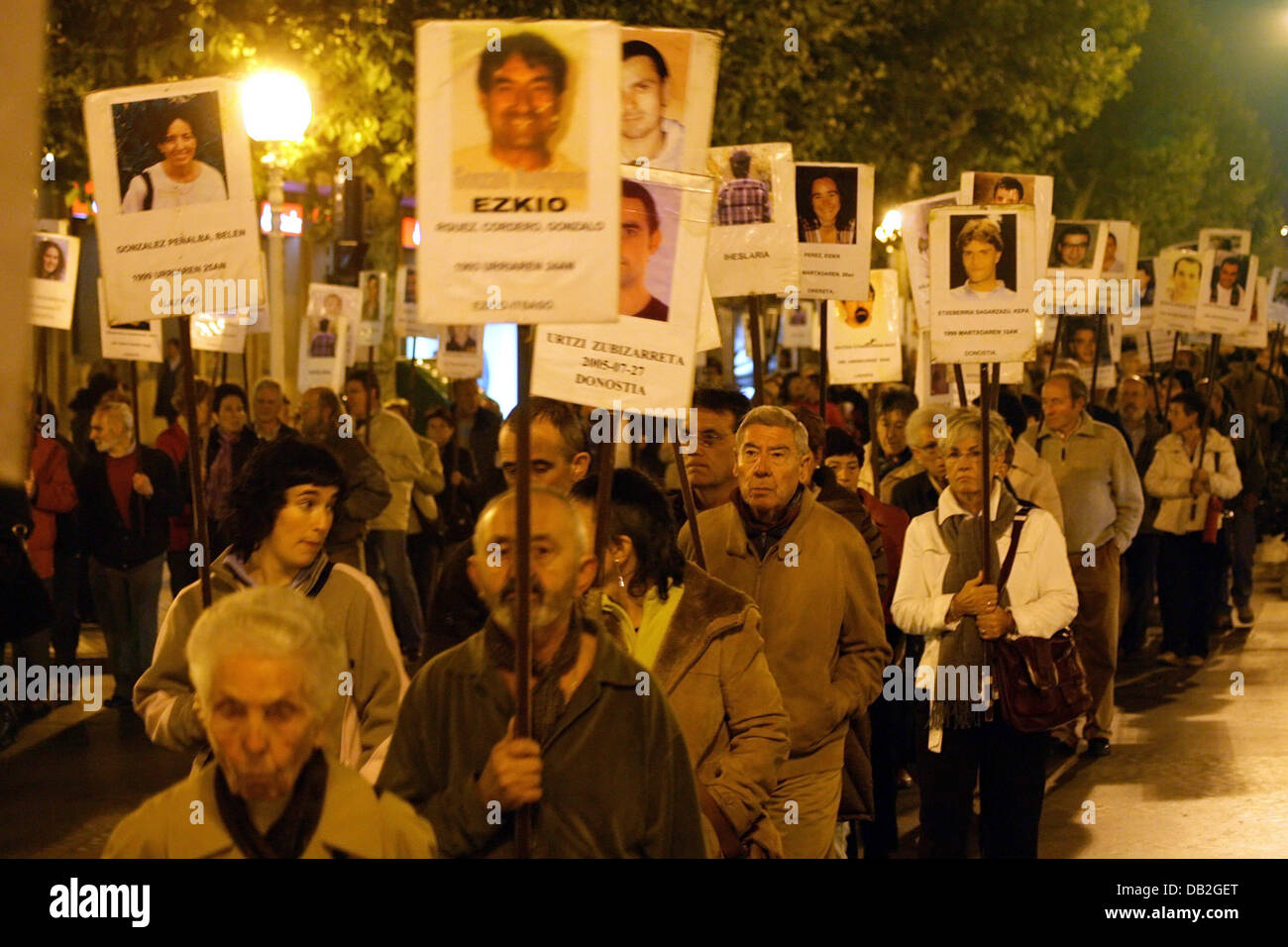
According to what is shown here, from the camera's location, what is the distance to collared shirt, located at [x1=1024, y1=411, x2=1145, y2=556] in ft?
38.3

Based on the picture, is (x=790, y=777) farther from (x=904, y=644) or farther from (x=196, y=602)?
(x=904, y=644)

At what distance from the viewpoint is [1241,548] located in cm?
1741

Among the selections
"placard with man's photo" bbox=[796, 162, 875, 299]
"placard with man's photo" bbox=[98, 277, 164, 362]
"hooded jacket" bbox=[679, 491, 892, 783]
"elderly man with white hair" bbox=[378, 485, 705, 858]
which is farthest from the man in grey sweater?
"elderly man with white hair" bbox=[378, 485, 705, 858]

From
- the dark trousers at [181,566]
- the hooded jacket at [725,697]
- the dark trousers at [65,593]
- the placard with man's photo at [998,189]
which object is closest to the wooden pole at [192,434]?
the hooded jacket at [725,697]

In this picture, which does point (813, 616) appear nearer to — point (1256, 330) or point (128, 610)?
point (128, 610)

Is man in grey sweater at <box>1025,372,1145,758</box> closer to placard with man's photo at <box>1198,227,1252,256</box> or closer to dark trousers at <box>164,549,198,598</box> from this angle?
dark trousers at <box>164,549,198,598</box>

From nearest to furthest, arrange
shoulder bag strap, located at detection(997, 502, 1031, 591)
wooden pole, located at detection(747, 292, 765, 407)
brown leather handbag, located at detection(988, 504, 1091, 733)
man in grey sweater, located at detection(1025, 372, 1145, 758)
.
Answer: brown leather handbag, located at detection(988, 504, 1091, 733) < shoulder bag strap, located at detection(997, 502, 1031, 591) < wooden pole, located at detection(747, 292, 765, 407) < man in grey sweater, located at detection(1025, 372, 1145, 758)

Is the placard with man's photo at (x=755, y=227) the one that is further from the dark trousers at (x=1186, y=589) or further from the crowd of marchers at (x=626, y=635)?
the dark trousers at (x=1186, y=589)

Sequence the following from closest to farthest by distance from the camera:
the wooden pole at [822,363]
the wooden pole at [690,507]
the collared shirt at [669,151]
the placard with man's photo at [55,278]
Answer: the wooden pole at [690,507], the collared shirt at [669,151], the wooden pole at [822,363], the placard with man's photo at [55,278]

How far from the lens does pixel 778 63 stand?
2258 centimetres

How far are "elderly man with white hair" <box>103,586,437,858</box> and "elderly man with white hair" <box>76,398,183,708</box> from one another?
9.66 m

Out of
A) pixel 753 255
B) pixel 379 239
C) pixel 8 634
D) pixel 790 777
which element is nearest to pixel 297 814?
pixel 790 777

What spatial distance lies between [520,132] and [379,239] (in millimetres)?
31513

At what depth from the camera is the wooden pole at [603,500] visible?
5371mm
